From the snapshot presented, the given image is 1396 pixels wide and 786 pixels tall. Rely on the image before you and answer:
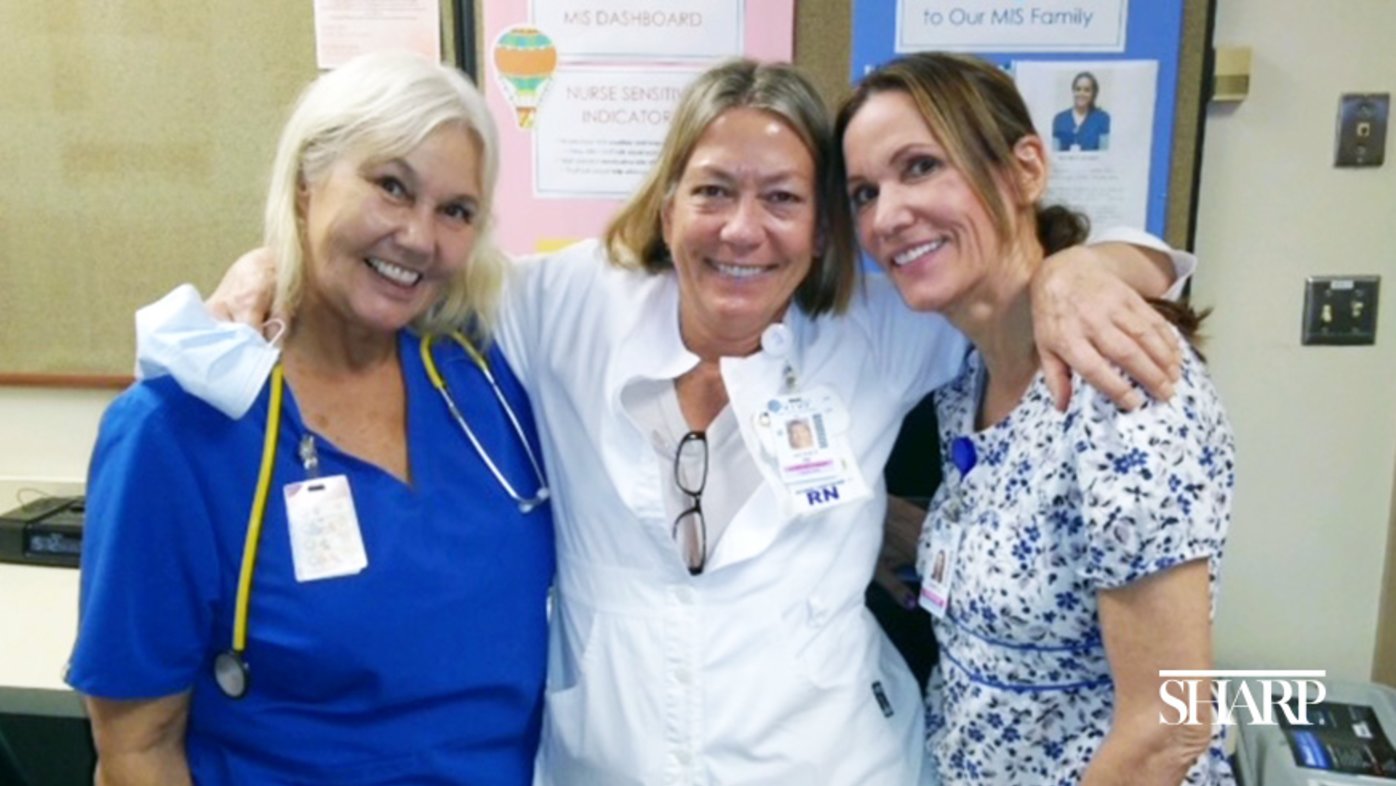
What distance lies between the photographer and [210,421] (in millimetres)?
1117

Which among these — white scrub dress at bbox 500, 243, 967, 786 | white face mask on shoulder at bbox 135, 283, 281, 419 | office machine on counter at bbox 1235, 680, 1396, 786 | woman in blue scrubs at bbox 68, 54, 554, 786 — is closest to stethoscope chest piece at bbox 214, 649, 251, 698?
woman in blue scrubs at bbox 68, 54, 554, 786

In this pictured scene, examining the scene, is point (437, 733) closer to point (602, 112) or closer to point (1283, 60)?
point (602, 112)

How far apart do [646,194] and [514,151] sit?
1.85ft

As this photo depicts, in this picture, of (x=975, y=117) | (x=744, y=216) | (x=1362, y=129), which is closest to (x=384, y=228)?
(x=744, y=216)

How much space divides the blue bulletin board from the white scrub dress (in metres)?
0.64

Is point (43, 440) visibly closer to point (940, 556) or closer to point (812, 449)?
point (812, 449)

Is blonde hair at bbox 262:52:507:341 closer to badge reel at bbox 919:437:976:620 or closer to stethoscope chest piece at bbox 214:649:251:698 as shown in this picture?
stethoscope chest piece at bbox 214:649:251:698

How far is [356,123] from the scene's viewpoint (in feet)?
3.85

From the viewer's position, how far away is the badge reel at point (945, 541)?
125cm

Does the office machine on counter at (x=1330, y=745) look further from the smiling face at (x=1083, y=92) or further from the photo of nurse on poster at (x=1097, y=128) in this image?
the smiling face at (x=1083, y=92)

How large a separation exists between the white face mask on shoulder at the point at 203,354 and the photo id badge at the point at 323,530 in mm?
116

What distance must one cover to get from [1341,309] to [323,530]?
180 centimetres

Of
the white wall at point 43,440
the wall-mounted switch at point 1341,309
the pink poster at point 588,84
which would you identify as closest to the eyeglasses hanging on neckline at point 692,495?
the pink poster at point 588,84

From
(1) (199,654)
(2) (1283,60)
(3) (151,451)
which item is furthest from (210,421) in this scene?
(2) (1283,60)
